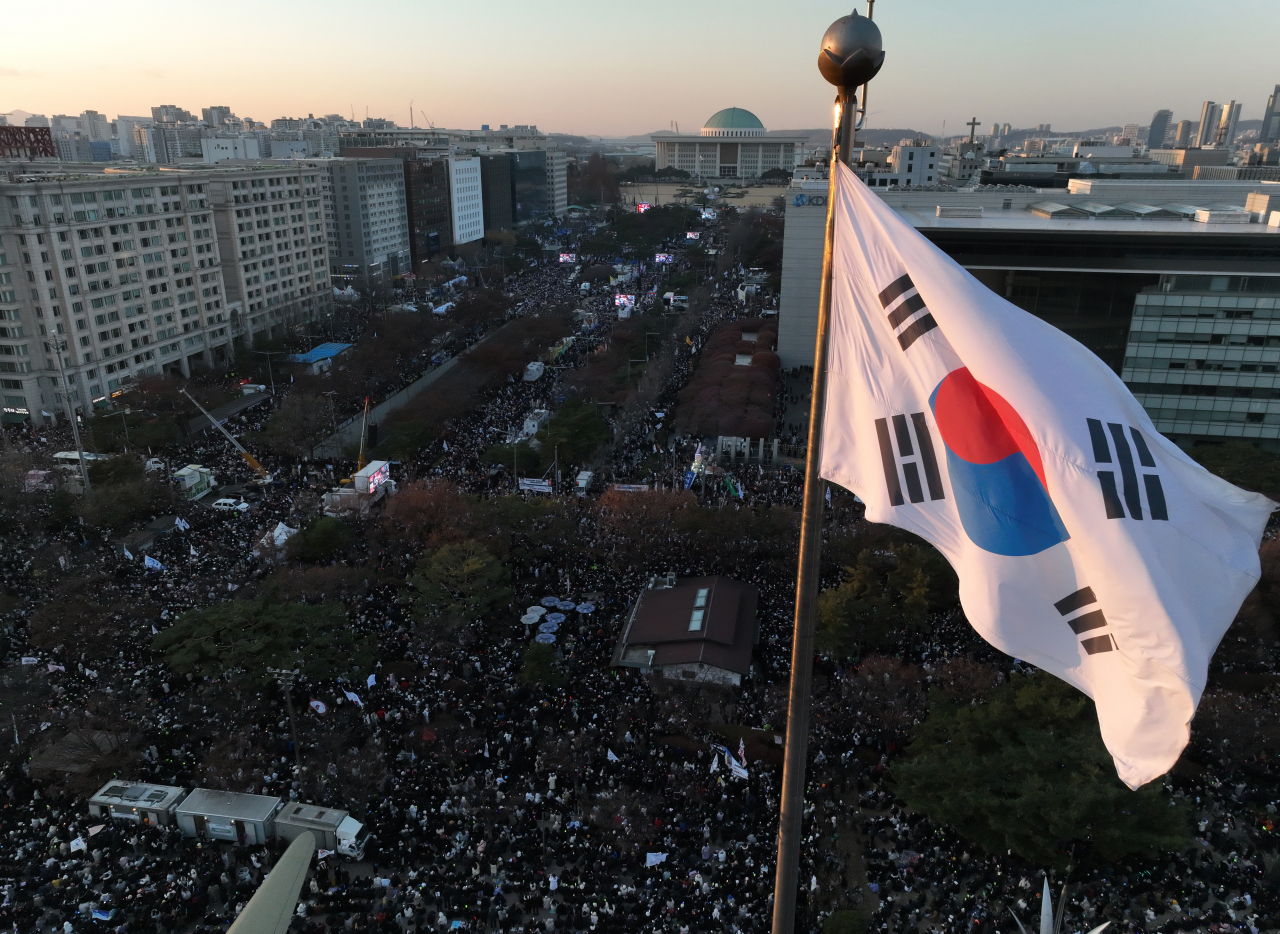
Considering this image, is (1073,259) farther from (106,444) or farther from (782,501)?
(106,444)

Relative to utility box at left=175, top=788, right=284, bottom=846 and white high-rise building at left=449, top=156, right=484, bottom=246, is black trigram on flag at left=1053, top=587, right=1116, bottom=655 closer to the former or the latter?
utility box at left=175, top=788, right=284, bottom=846

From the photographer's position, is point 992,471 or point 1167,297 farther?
point 1167,297

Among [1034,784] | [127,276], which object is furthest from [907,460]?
[127,276]

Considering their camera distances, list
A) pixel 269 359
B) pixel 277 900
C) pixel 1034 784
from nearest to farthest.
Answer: pixel 277 900, pixel 1034 784, pixel 269 359

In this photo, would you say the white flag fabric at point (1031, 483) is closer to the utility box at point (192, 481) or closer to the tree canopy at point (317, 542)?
the tree canopy at point (317, 542)

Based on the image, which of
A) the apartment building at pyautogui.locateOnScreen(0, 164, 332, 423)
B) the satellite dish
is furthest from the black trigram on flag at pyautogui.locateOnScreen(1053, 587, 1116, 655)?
the apartment building at pyautogui.locateOnScreen(0, 164, 332, 423)

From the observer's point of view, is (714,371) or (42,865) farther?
(714,371)

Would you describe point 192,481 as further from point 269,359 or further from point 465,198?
point 465,198

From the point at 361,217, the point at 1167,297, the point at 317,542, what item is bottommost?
the point at 317,542

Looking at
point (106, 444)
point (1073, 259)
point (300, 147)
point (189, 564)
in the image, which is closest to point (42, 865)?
point (189, 564)
